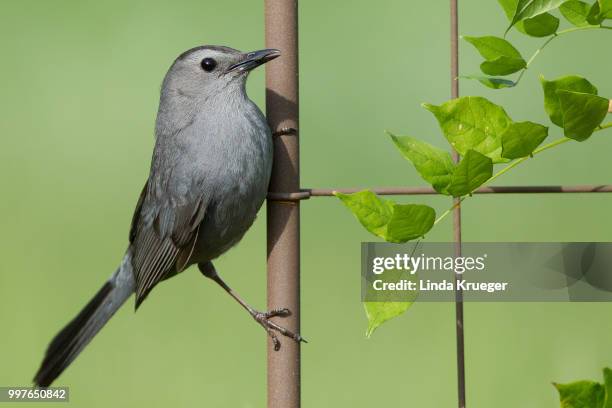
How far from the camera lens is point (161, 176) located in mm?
2451

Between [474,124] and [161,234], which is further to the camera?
[161,234]

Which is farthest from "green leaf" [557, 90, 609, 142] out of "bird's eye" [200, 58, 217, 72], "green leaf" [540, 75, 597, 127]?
"bird's eye" [200, 58, 217, 72]

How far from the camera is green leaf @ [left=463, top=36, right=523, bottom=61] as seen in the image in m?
1.38

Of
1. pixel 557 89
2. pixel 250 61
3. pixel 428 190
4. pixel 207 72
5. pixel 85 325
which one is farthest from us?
pixel 85 325

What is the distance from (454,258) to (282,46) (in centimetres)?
52

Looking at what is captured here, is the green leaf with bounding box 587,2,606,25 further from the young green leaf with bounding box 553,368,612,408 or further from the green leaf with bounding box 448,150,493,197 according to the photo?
the young green leaf with bounding box 553,368,612,408

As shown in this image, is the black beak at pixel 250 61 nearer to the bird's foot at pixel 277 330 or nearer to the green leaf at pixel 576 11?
the bird's foot at pixel 277 330

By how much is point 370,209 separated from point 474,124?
197 millimetres

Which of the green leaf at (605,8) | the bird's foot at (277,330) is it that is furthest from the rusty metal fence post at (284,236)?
the green leaf at (605,8)

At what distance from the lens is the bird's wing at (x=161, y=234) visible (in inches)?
93.2

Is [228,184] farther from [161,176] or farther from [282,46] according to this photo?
[282,46]

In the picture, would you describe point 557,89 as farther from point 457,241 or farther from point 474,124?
point 457,241

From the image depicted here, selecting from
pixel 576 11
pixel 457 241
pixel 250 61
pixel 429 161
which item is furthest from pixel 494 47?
pixel 250 61

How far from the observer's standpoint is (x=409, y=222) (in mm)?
1315
